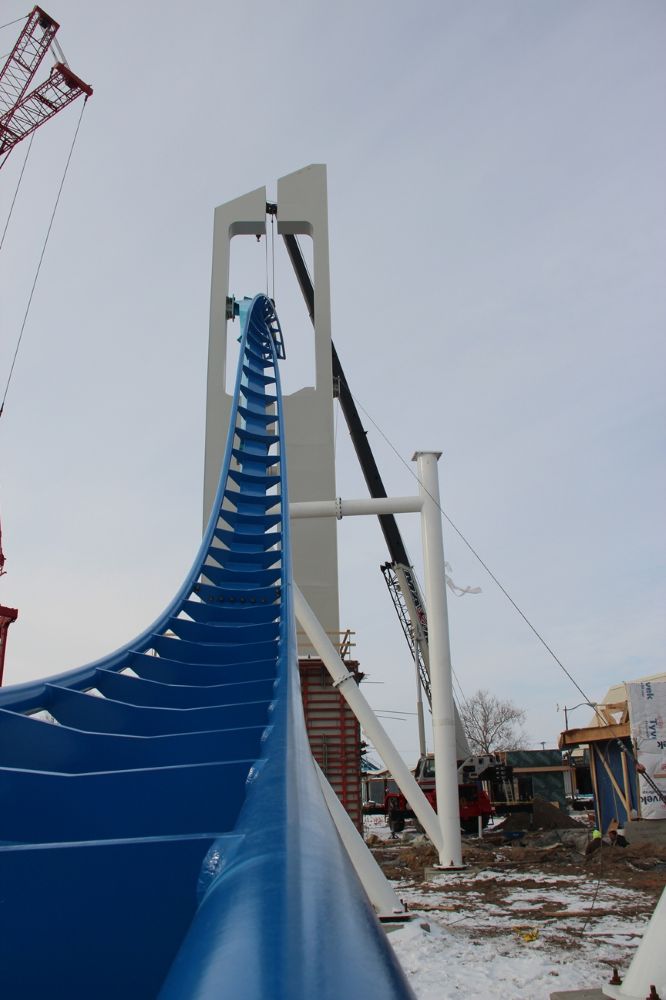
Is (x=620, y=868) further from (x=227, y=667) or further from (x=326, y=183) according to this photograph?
(x=326, y=183)

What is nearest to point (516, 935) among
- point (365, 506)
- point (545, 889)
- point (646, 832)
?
point (545, 889)

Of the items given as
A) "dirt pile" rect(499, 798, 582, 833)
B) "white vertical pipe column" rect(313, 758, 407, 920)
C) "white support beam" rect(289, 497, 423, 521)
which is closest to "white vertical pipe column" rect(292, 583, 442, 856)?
"white support beam" rect(289, 497, 423, 521)

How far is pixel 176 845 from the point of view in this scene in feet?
4.58

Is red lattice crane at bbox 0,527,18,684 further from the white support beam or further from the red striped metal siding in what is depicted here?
the white support beam

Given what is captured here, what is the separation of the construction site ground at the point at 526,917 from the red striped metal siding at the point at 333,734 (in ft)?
6.78

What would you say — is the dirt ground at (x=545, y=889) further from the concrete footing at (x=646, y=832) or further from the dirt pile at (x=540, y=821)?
the dirt pile at (x=540, y=821)

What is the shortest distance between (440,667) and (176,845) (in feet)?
26.4

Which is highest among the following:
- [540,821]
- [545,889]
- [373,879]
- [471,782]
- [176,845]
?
[471,782]

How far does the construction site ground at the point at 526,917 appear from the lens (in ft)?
13.9

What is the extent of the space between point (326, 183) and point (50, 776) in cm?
1517

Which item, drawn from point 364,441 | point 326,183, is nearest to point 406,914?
point 364,441

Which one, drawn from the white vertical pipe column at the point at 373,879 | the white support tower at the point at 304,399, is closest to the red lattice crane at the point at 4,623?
the white support tower at the point at 304,399

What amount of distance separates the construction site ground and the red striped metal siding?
6.78 ft

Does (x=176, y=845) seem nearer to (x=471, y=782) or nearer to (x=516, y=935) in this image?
(x=516, y=935)
